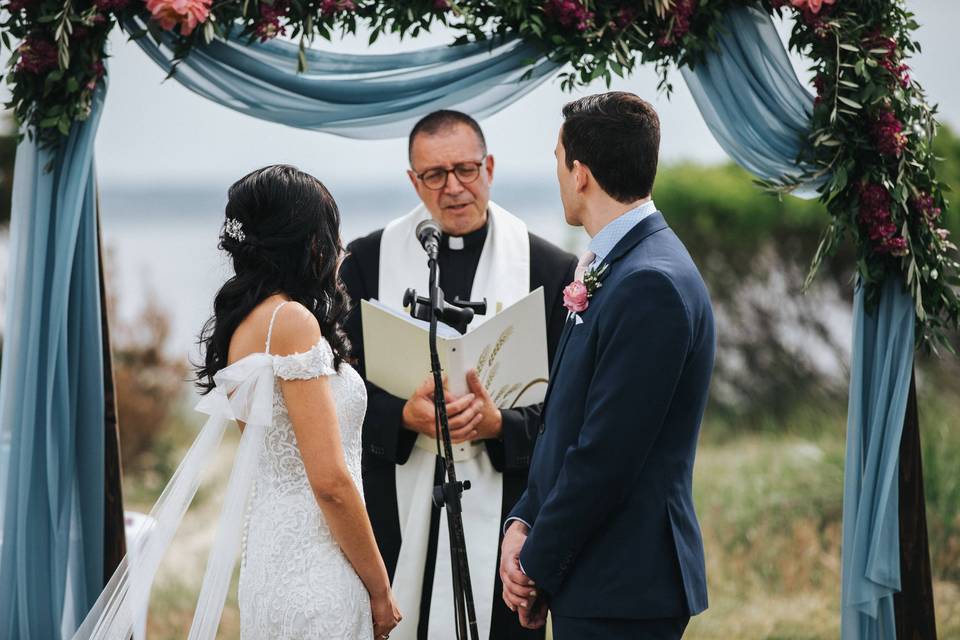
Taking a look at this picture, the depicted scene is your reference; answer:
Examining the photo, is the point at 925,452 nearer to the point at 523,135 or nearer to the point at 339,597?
the point at 339,597

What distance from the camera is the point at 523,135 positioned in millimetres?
43844

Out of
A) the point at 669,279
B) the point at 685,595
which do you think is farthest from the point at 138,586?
the point at 669,279

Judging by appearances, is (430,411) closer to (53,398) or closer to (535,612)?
(535,612)

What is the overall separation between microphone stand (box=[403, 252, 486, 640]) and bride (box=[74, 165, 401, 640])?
214 mm

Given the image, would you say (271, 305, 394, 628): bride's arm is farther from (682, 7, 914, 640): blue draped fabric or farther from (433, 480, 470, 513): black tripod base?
(682, 7, 914, 640): blue draped fabric

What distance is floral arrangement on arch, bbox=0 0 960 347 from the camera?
402 centimetres

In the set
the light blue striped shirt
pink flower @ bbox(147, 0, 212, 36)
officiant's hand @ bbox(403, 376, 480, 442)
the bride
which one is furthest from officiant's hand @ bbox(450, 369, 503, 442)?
pink flower @ bbox(147, 0, 212, 36)

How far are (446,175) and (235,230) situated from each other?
132 centimetres

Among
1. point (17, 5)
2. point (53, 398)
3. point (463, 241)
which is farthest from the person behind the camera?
point (463, 241)

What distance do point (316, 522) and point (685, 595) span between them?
38.4 inches

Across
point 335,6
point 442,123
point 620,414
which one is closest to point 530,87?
point 442,123

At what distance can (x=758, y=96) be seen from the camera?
13.9 ft

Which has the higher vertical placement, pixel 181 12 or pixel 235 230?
pixel 181 12

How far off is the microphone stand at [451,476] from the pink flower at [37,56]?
5.45ft
